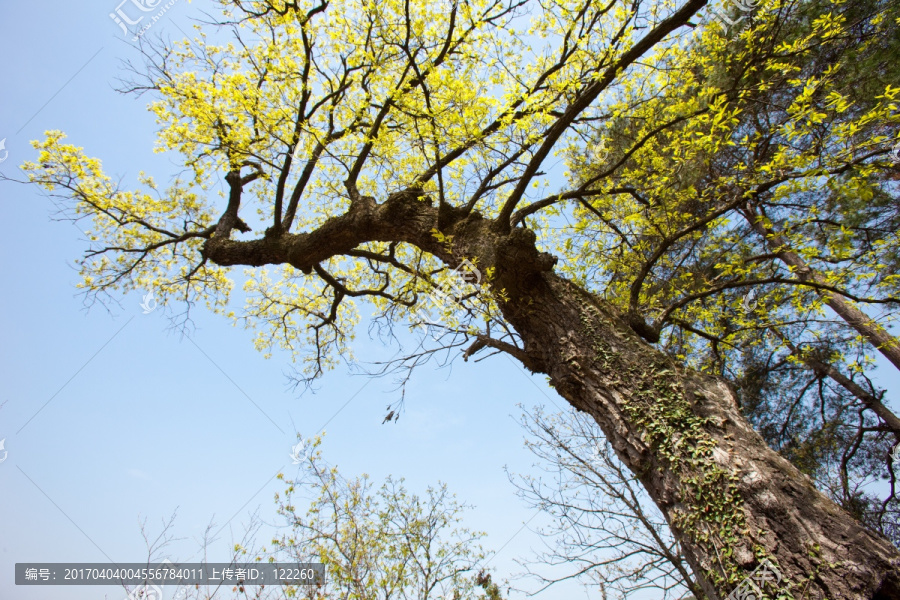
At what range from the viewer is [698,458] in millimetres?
2180

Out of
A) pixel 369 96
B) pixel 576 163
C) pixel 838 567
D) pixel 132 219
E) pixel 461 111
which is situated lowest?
pixel 838 567

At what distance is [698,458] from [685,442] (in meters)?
Result: 0.10

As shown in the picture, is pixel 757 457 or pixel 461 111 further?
pixel 461 111

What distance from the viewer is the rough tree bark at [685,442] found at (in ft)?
5.76

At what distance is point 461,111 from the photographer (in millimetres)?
3922

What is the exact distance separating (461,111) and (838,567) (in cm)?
388

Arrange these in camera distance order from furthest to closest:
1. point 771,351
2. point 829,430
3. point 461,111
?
point 771,351 → point 829,430 → point 461,111

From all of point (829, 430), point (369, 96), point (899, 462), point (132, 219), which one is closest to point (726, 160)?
point (829, 430)

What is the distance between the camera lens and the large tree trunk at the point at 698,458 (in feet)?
5.72

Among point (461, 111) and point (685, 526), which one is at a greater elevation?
point (461, 111)

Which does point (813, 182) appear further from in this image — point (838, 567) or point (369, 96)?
point (369, 96)

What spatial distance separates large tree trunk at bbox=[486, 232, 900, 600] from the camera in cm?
174

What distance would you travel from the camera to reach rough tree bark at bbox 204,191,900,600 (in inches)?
69.1

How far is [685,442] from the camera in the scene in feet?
7.41
